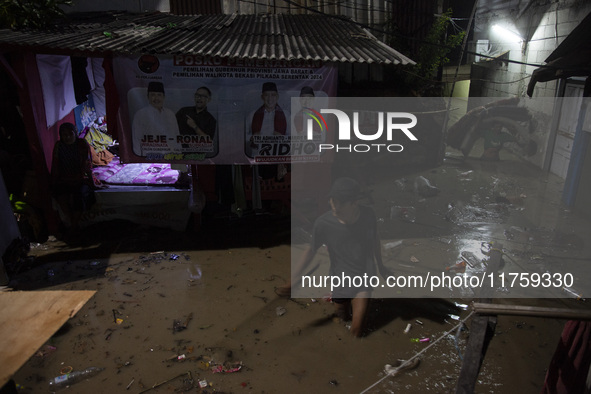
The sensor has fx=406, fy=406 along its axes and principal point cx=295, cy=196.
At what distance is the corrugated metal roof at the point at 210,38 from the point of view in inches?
250

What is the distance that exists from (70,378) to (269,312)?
7.95 feet

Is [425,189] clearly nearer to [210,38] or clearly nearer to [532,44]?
[210,38]

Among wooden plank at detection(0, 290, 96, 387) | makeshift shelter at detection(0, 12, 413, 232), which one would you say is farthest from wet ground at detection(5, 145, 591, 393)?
wooden plank at detection(0, 290, 96, 387)

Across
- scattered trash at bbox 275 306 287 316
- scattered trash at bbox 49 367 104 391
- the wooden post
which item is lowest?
Answer: scattered trash at bbox 49 367 104 391

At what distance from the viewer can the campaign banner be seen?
22.5ft

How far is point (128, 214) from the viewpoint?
7.90 meters

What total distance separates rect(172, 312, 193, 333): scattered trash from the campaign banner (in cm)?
290

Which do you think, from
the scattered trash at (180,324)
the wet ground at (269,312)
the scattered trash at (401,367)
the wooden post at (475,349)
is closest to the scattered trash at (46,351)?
the wet ground at (269,312)

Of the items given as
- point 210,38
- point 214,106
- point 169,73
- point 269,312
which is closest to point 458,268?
point 269,312

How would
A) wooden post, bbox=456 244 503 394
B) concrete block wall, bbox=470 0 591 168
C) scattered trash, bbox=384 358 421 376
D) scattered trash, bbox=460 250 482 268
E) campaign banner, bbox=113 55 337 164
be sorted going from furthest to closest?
concrete block wall, bbox=470 0 591 168 < campaign banner, bbox=113 55 337 164 < scattered trash, bbox=460 250 482 268 < scattered trash, bbox=384 358 421 376 < wooden post, bbox=456 244 503 394

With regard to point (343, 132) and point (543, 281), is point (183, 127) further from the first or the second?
point (543, 281)

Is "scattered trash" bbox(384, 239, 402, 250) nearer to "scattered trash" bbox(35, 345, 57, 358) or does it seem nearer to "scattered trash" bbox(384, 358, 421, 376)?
"scattered trash" bbox(384, 358, 421, 376)

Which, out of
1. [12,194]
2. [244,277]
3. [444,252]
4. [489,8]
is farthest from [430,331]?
[489,8]

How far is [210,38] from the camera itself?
24.2 ft
